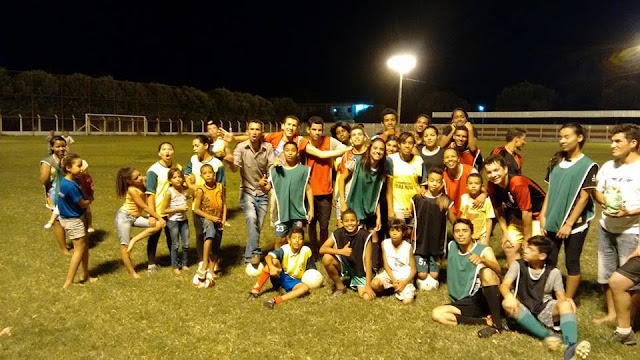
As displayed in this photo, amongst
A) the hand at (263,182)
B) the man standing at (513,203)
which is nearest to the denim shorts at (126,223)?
the hand at (263,182)

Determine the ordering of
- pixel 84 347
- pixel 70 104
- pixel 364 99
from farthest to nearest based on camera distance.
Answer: pixel 364 99 → pixel 70 104 → pixel 84 347

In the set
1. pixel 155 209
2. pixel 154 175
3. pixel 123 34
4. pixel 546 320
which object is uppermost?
pixel 123 34

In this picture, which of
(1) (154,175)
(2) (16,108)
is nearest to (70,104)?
(2) (16,108)

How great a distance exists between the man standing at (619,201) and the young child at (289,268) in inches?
128

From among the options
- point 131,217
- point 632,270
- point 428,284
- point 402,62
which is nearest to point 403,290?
point 428,284

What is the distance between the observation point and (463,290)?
5.05 metres

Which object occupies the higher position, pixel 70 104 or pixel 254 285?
pixel 70 104

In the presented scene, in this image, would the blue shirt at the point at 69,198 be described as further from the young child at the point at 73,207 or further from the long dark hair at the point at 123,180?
the long dark hair at the point at 123,180

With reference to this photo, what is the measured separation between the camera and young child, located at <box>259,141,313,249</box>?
244 inches

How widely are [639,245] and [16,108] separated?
45923 millimetres

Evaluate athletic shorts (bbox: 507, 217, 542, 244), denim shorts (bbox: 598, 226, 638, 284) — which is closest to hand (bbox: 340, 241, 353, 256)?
athletic shorts (bbox: 507, 217, 542, 244)

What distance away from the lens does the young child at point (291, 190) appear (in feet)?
20.4

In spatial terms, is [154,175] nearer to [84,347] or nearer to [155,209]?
[155,209]

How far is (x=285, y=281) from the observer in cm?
569
